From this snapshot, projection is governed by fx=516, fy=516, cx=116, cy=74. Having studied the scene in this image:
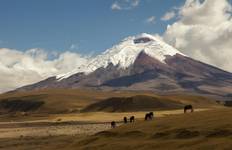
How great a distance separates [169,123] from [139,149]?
27.7 ft

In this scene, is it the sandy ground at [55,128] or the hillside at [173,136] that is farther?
the sandy ground at [55,128]

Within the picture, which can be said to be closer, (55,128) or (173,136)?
(173,136)

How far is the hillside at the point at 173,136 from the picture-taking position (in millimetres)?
31256

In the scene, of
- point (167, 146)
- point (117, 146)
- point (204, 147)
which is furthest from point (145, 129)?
point (204, 147)

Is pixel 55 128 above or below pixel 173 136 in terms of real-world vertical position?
above

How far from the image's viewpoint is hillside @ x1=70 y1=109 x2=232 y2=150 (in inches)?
1231

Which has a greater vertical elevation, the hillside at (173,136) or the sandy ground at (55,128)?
the sandy ground at (55,128)

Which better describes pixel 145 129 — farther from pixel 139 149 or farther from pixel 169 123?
pixel 139 149

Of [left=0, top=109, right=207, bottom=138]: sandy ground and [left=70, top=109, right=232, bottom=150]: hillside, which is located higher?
[left=0, top=109, right=207, bottom=138]: sandy ground

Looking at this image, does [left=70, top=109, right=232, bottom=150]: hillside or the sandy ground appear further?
the sandy ground

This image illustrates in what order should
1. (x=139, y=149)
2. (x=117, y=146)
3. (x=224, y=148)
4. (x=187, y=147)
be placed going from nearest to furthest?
(x=224, y=148), (x=187, y=147), (x=139, y=149), (x=117, y=146)

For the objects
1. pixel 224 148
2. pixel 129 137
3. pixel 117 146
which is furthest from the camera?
pixel 129 137

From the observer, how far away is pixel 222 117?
1517 inches

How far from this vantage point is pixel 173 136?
35.6 m
